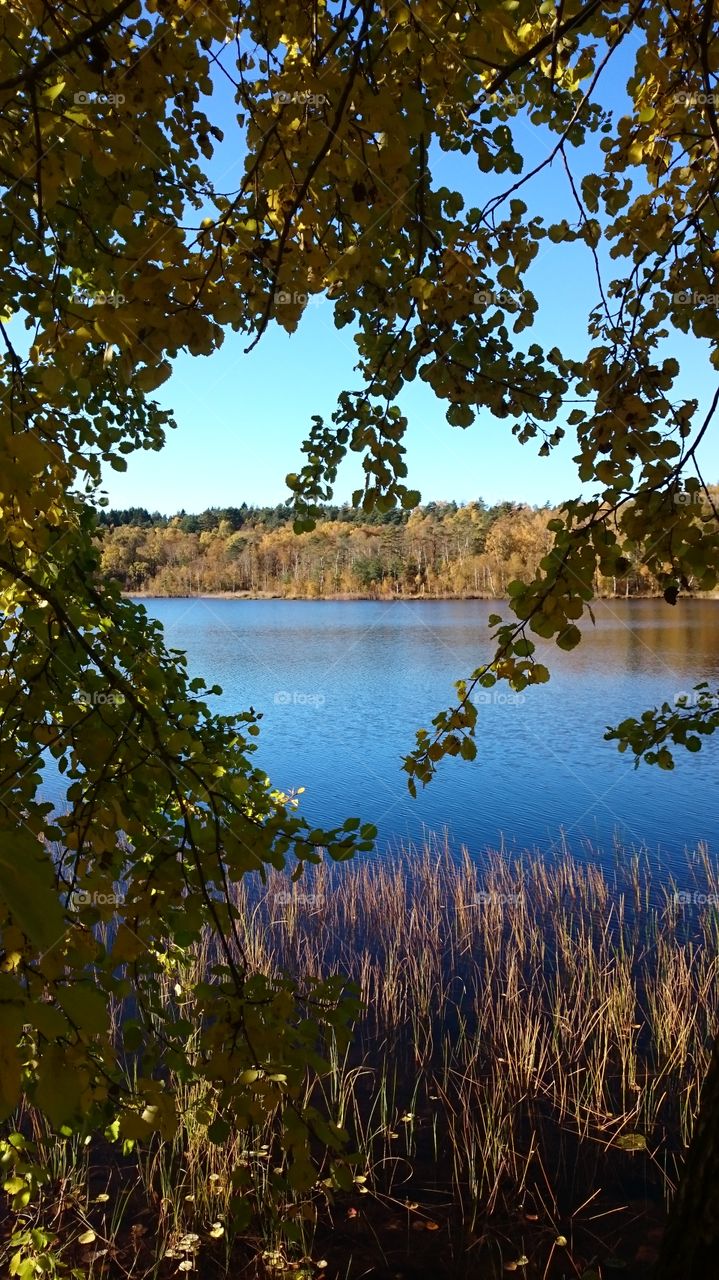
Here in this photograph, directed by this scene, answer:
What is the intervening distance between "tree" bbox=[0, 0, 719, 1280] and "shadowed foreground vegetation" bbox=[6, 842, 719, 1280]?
1.03 ft

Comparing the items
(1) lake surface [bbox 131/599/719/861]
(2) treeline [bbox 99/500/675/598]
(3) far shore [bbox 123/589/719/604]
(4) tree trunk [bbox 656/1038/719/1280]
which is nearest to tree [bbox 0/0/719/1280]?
(4) tree trunk [bbox 656/1038/719/1280]

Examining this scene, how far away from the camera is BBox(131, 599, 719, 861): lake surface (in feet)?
30.7

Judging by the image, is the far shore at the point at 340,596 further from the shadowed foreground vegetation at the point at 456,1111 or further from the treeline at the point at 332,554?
the shadowed foreground vegetation at the point at 456,1111

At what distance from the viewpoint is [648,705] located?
15.6 m

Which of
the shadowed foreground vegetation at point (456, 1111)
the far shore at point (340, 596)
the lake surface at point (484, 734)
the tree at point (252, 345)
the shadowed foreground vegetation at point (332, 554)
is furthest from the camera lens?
the shadowed foreground vegetation at point (332, 554)

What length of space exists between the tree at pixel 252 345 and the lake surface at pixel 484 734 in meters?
6.75

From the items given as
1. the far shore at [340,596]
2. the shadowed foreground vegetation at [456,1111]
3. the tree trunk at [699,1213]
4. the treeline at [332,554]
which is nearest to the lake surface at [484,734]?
the shadowed foreground vegetation at [456,1111]

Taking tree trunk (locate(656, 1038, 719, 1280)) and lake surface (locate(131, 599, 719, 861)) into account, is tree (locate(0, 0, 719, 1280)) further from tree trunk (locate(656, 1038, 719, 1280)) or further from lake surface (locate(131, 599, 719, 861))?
lake surface (locate(131, 599, 719, 861))

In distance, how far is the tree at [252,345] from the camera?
4.23 feet

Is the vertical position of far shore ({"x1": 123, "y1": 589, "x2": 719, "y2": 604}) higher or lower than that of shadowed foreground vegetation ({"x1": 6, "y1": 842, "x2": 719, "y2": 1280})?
higher

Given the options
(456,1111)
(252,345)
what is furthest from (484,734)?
(252,345)

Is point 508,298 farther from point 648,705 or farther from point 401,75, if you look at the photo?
point 648,705

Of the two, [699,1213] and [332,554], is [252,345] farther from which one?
[332,554]

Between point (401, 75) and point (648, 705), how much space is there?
15.0 m
